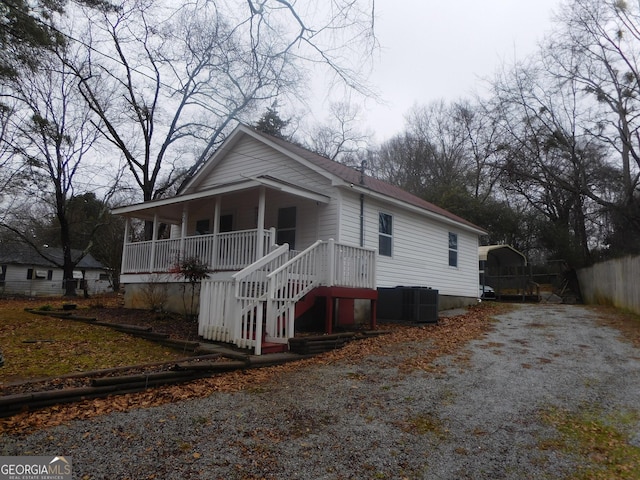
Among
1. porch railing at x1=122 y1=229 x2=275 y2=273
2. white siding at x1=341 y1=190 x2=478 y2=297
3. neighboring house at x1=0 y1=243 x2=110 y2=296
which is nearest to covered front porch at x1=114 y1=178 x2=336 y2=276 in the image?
porch railing at x1=122 y1=229 x2=275 y2=273

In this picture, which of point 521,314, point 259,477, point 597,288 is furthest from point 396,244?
point 597,288

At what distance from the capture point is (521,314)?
574 inches

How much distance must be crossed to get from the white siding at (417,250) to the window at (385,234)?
142 millimetres

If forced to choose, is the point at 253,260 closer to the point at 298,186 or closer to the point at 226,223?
the point at 298,186

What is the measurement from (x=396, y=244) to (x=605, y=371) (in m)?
7.04

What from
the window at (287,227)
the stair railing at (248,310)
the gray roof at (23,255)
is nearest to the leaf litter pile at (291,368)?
the stair railing at (248,310)

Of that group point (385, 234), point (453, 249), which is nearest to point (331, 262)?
point (385, 234)

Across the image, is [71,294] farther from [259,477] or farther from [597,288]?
[597,288]

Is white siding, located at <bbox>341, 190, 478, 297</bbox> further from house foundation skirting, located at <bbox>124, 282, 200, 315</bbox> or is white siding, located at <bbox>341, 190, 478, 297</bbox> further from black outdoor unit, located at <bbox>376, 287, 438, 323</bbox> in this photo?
house foundation skirting, located at <bbox>124, 282, 200, 315</bbox>

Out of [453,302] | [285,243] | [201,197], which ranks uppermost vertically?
[201,197]

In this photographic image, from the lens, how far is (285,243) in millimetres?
10102

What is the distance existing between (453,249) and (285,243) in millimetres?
8588

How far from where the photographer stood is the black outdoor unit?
1106 cm

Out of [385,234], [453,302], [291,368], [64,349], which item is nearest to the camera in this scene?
[291,368]
